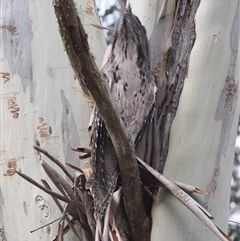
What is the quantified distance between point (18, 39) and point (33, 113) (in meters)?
0.25

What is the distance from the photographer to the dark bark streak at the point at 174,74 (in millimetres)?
1085

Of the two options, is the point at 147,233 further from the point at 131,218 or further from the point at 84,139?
the point at 84,139

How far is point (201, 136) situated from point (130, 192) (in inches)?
8.3

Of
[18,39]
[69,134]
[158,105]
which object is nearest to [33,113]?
[69,134]

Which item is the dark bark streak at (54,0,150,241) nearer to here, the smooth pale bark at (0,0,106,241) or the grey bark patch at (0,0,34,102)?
the smooth pale bark at (0,0,106,241)

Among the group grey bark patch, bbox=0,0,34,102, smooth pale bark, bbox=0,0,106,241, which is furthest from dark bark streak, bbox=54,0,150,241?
grey bark patch, bbox=0,0,34,102

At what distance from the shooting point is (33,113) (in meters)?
1.25

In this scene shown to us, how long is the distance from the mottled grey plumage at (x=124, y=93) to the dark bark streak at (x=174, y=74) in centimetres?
4

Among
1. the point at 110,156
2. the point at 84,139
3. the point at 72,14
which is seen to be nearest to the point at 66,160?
the point at 84,139

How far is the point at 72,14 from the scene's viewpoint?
2.19ft

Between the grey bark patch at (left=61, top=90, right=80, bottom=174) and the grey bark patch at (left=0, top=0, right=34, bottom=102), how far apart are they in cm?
11

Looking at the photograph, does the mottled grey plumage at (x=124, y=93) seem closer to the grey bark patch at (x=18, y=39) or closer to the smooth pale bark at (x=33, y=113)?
the smooth pale bark at (x=33, y=113)

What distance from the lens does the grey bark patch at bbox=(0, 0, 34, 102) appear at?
50.9 inches

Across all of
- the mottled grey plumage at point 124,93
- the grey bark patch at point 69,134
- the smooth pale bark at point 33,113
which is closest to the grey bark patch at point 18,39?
the smooth pale bark at point 33,113
